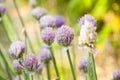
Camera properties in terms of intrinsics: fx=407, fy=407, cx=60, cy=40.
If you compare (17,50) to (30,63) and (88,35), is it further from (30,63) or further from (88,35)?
(88,35)

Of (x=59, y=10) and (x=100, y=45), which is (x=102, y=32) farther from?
(x=59, y=10)

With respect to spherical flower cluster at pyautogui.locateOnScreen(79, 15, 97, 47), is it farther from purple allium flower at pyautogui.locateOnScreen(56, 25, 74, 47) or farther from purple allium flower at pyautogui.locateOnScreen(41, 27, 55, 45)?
purple allium flower at pyautogui.locateOnScreen(41, 27, 55, 45)

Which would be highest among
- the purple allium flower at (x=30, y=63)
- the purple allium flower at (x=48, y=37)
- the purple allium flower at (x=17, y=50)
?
the purple allium flower at (x=48, y=37)

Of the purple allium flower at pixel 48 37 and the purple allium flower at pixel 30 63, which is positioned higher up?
the purple allium flower at pixel 48 37

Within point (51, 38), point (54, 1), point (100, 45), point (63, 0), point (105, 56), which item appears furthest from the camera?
point (54, 1)

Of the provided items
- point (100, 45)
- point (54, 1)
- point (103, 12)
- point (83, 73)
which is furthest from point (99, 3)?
point (83, 73)

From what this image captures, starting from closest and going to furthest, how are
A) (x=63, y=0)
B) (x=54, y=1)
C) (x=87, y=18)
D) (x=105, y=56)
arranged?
(x=87, y=18), (x=105, y=56), (x=63, y=0), (x=54, y=1)

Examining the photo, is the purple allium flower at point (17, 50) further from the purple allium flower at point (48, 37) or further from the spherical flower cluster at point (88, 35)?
the spherical flower cluster at point (88, 35)

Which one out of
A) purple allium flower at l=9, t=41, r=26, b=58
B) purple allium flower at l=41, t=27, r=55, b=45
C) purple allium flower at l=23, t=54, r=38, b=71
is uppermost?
purple allium flower at l=41, t=27, r=55, b=45

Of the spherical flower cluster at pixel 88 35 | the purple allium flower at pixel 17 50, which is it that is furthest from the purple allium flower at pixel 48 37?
the spherical flower cluster at pixel 88 35

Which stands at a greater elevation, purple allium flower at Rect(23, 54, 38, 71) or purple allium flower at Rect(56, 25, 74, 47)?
purple allium flower at Rect(56, 25, 74, 47)

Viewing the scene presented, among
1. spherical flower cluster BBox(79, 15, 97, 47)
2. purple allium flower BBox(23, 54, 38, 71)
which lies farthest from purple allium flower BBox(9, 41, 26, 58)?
spherical flower cluster BBox(79, 15, 97, 47)
